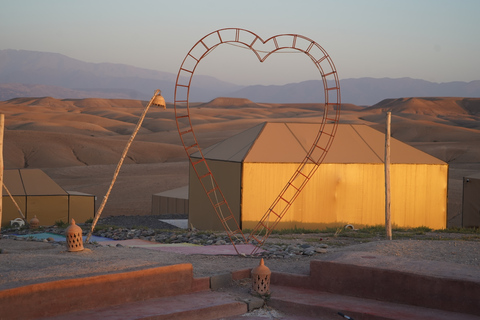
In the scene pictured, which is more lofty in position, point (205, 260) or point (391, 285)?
point (391, 285)

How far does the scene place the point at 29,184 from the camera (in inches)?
826

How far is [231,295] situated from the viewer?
8391mm

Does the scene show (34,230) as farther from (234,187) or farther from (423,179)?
(423,179)

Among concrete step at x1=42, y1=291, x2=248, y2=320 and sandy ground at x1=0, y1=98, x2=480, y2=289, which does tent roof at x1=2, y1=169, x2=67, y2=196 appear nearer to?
sandy ground at x1=0, y1=98, x2=480, y2=289

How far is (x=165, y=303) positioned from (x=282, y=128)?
12.0 meters

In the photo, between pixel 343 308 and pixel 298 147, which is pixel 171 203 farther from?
pixel 343 308

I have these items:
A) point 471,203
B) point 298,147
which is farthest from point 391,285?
point 471,203

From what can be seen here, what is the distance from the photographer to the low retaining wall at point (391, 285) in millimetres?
7402

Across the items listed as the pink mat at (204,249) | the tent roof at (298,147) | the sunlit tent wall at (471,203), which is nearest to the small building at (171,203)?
the tent roof at (298,147)

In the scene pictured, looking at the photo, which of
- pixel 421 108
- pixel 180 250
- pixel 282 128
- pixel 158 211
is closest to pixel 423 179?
pixel 282 128

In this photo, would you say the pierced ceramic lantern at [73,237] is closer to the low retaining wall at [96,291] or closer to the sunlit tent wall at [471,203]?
the low retaining wall at [96,291]

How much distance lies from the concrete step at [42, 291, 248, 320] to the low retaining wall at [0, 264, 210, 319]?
0.10 meters

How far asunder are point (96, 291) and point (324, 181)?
11.0 metres

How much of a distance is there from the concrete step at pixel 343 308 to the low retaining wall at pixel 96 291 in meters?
1.17
